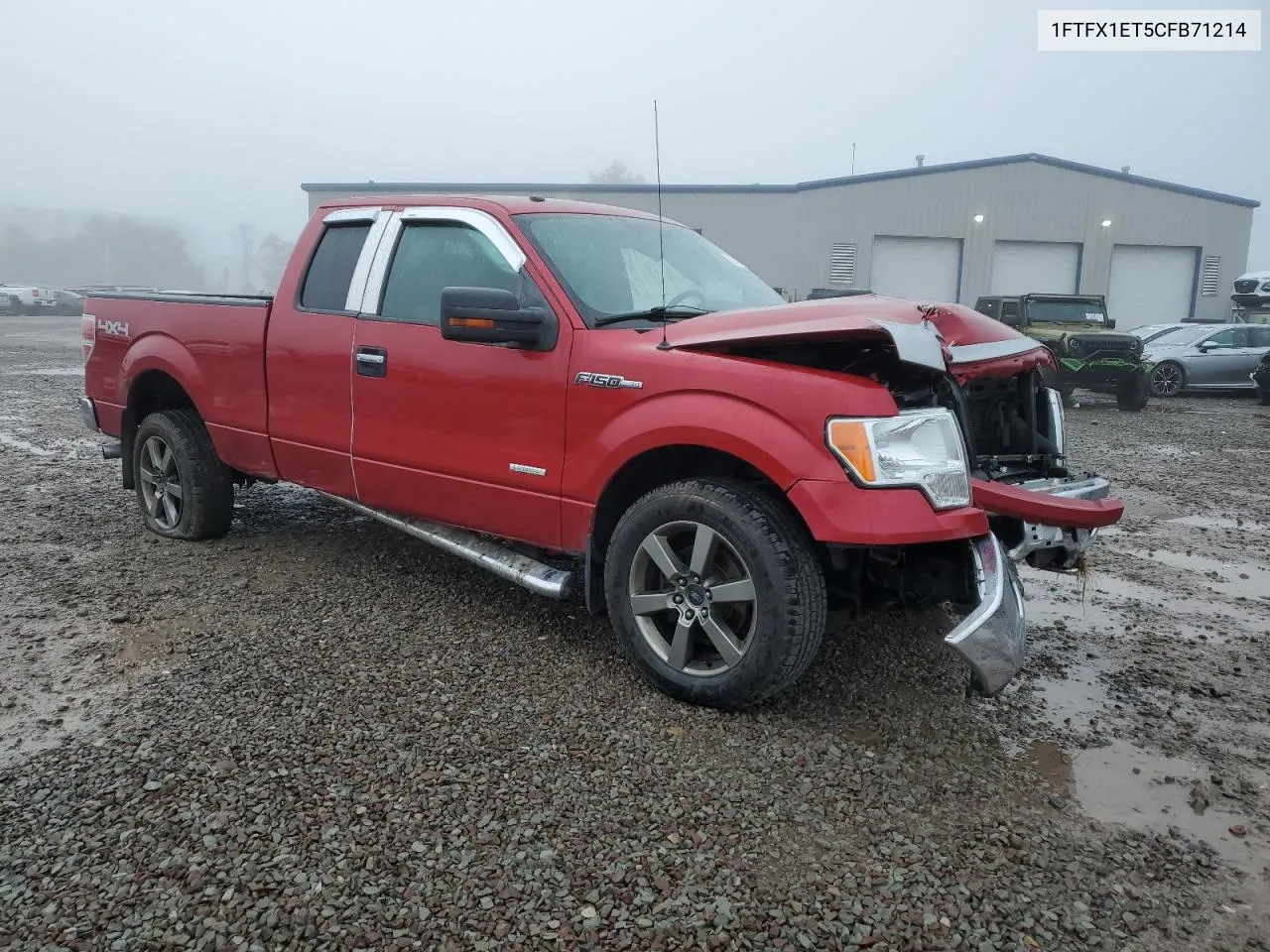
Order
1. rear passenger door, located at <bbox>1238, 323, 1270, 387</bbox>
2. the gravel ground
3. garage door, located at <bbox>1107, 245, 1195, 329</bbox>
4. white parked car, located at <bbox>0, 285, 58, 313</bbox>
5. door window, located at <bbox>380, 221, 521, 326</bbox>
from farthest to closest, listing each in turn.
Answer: white parked car, located at <bbox>0, 285, 58, 313</bbox> → garage door, located at <bbox>1107, 245, 1195, 329</bbox> → rear passenger door, located at <bbox>1238, 323, 1270, 387</bbox> → door window, located at <bbox>380, 221, 521, 326</bbox> → the gravel ground

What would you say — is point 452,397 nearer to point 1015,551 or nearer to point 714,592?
point 714,592

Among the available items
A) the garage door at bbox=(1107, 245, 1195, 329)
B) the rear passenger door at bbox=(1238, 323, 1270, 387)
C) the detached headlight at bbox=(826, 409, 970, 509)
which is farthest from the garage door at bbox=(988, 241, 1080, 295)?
the detached headlight at bbox=(826, 409, 970, 509)

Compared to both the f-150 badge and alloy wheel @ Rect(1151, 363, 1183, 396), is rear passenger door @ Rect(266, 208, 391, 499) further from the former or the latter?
alloy wheel @ Rect(1151, 363, 1183, 396)

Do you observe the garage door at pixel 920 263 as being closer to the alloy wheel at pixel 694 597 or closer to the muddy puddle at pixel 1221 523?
the muddy puddle at pixel 1221 523

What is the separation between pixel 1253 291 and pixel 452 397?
2891 cm

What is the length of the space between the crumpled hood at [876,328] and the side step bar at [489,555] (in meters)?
1.08

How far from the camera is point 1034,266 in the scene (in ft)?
99.0

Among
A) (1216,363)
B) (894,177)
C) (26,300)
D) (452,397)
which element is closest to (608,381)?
(452,397)

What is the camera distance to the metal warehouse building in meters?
29.7

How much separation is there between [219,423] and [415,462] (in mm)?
1577

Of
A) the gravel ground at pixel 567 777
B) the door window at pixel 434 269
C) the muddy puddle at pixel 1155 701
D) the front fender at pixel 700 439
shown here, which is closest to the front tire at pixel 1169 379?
the muddy puddle at pixel 1155 701

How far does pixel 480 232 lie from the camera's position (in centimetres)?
405

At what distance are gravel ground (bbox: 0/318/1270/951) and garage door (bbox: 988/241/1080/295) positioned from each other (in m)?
27.4

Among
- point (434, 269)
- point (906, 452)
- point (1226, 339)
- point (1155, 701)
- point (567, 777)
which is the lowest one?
point (1155, 701)
